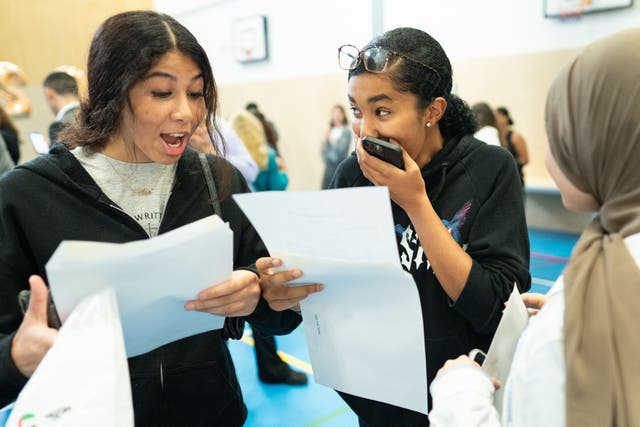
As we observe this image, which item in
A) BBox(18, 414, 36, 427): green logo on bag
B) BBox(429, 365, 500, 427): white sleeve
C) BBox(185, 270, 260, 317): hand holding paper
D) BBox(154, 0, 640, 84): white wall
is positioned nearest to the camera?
BBox(18, 414, 36, 427): green logo on bag

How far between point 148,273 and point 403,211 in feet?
2.23

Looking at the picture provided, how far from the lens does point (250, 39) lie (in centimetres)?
1038

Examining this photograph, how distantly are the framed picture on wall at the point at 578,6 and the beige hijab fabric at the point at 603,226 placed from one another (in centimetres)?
596

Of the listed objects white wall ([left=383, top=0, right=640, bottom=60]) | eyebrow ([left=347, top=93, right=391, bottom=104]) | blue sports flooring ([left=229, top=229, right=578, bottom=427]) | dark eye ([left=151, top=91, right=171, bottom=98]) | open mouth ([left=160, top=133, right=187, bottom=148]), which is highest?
white wall ([left=383, top=0, right=640, bottom=60])

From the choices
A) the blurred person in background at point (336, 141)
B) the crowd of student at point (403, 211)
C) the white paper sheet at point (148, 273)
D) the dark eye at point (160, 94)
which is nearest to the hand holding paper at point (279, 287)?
the crowd of student at point (403, 211)

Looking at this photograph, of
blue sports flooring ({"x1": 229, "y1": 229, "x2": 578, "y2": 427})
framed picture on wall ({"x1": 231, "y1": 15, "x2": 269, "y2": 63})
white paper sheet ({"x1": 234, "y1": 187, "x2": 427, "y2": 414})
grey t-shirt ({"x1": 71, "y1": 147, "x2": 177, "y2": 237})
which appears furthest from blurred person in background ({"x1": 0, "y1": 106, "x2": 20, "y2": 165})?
framed picture on wall ({"x1": 231, "y1": 15, "x2": 269, "y2": 63})

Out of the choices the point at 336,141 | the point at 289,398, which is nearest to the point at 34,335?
the point at 289,398

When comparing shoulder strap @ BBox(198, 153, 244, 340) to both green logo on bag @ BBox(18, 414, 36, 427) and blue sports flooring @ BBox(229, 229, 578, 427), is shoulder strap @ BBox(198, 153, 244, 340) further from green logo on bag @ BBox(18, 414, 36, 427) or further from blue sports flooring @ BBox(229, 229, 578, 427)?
blue sports flooring @ BBox(229, 229, 578, 427)

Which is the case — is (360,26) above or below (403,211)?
above

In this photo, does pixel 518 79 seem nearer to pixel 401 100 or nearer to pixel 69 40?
pixel 69 40

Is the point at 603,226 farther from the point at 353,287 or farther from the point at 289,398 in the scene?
the point at 289,398

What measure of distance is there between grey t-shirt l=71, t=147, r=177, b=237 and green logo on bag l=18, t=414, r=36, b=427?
1.64ft

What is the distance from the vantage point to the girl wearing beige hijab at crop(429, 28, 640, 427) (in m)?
0.76

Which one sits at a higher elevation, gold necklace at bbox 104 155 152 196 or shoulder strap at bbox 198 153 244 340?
gold necklace at bbox 104 155 152 196
